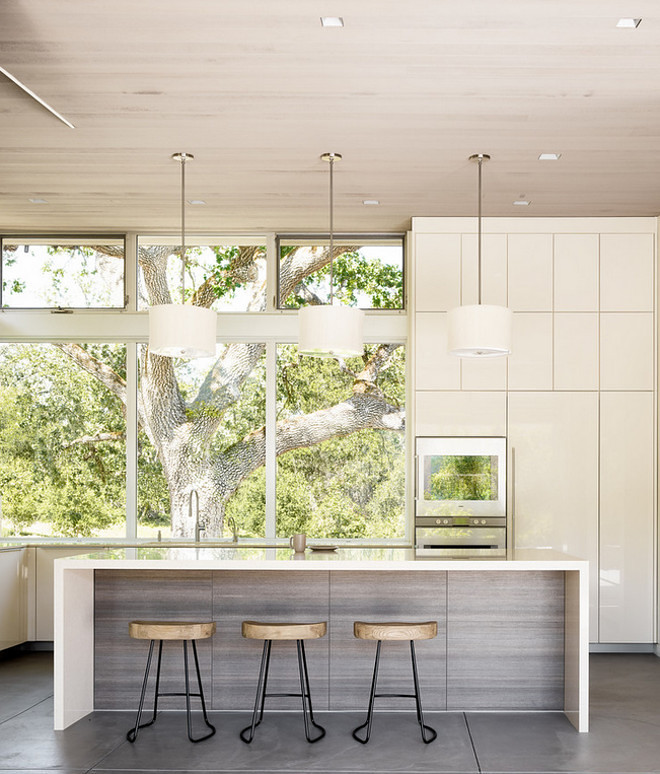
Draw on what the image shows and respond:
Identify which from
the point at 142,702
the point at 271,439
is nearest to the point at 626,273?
the point at 271,439

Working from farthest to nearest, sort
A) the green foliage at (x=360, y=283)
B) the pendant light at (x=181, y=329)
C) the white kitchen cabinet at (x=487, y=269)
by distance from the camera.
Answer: the green foliage at (x=360, y=283)
the white kitchen cabinet at (x=487, y=269)
the pendant light at (x=181, y=329)

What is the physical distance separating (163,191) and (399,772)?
3.88m

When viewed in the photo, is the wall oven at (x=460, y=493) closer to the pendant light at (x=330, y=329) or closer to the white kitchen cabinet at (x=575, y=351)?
the white kitchen cabinet at (x=575, y=351)

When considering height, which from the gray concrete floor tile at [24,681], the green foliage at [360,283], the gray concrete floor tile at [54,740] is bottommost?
the gray concrete floor tile at [24,681]

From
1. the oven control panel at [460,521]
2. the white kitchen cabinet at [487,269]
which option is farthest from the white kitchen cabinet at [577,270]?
the oven control panel at [460,521]

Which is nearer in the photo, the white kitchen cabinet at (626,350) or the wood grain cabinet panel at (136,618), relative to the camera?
the wood grain cabinet panel at (136,618)

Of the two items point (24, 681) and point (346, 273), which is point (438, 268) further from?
point (24, 681)

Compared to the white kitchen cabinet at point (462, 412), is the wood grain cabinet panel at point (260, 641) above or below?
below

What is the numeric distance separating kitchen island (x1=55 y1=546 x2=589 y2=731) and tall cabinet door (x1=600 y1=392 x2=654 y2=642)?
1.67m

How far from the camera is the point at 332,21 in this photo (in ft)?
10.8

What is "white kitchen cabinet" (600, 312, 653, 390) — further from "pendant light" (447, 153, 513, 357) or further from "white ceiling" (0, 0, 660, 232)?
"pendant light" (447, 153, 513, 357)

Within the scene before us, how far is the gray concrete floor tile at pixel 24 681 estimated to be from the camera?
479 centimetres

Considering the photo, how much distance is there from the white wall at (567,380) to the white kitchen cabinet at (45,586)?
9.65ft

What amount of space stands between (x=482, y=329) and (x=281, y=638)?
194 cm
